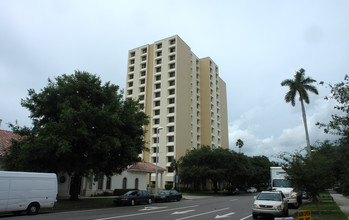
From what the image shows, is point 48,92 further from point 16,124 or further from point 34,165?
point 34,165

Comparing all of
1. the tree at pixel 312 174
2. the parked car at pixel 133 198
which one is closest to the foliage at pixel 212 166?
the parked car at pixel 133 198

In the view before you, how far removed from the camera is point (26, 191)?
15555mm

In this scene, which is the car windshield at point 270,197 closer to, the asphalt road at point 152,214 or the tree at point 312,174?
the asphalt road at point 152,214

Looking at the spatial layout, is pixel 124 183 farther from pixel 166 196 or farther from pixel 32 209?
pixel 32 209

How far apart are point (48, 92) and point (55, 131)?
488 centimetres

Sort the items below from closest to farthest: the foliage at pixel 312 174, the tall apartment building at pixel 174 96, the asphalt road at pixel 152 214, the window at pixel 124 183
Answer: the asphalt road at pixel 152 214 → the foliage at pixel 312 174 → the window at pixel 124 183 → the tall apartment building at pixel 174 96

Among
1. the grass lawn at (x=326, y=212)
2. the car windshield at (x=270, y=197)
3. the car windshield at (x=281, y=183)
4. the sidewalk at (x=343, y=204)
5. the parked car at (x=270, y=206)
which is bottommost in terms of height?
the sidewalk at (x=343, y=204)

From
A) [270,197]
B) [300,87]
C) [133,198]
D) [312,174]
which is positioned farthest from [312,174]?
[300,87]

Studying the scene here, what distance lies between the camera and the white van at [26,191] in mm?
14548

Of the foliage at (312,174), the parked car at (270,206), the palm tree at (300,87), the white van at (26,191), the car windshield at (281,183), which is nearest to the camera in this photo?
the parked car at (270,206)

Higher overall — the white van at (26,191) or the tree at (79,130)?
the tree at (79,130)

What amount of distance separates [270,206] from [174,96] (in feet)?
185

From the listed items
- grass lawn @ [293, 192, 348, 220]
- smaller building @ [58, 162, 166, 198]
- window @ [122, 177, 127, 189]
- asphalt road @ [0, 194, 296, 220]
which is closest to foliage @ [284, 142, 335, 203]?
grass lawn @ [293, 192, 348, 220]

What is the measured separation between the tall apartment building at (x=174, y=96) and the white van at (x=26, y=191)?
4779 centimetres
